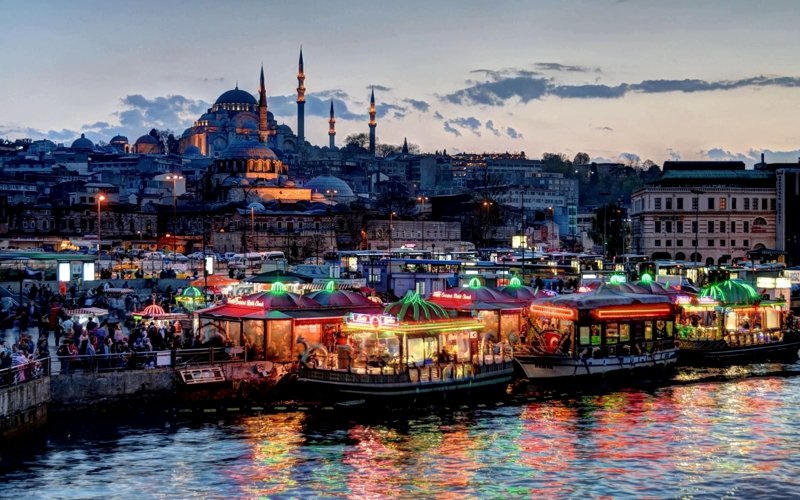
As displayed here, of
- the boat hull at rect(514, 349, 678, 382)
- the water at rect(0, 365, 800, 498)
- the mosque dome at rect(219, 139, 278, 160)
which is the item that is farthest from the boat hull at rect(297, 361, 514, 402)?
the mosque dome at rect(219, 139, 278, 160)

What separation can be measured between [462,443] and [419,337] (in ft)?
14.4

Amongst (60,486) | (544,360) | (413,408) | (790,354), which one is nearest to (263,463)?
(60,486)

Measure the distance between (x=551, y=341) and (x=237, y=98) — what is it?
564ft

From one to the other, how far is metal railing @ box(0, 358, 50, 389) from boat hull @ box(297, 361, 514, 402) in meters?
5.99

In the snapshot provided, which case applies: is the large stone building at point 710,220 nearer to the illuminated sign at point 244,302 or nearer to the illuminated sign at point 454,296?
the illuminated sign at point 454,296

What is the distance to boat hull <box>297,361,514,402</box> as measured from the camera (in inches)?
983

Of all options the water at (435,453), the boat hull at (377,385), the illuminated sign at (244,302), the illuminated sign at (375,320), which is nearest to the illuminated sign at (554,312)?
the water at (435,453)

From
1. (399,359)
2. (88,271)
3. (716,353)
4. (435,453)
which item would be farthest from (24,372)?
(88,271)

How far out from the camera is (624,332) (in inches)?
1217

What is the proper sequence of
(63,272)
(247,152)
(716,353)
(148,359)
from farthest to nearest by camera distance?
(247,152)
(63,272)
(716,353)
(148,359)

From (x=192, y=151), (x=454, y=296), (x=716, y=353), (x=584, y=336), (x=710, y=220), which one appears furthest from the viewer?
(x=192, y=151)

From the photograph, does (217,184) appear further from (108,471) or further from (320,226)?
(108,471)

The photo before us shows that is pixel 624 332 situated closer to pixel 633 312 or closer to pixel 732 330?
pixel 633 312

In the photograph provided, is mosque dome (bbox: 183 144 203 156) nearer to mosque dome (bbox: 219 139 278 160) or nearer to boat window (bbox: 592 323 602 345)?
mosque dome (bbox: 219 139 278 160)
